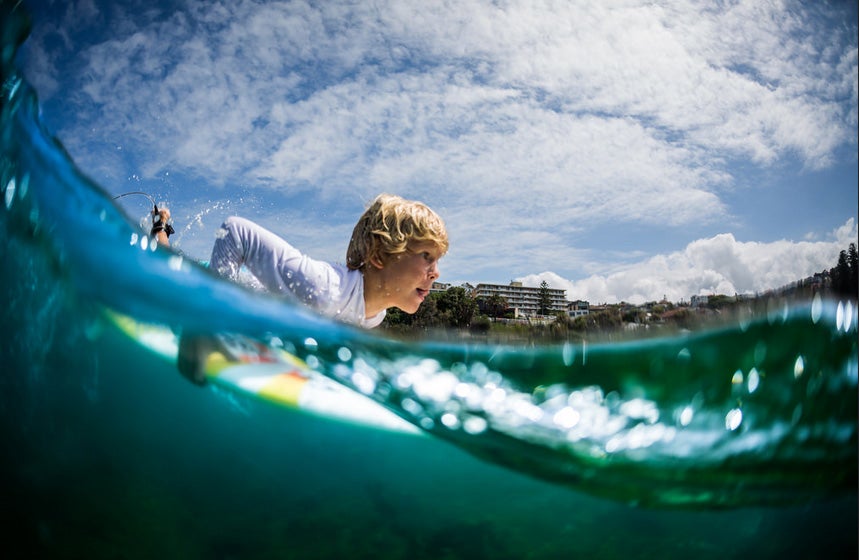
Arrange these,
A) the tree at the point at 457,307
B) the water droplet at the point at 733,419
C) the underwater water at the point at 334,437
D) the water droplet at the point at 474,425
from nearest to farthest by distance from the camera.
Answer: the underwater water at the point at 334,437 → the water droplet at the point at 474,425 → the water droplet at the point at 733,419 → the tree at the point at 457,307

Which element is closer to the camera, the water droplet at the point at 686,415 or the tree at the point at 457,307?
the water droplet at the point at 686,415

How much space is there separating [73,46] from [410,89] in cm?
65

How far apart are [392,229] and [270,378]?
0.52 metres

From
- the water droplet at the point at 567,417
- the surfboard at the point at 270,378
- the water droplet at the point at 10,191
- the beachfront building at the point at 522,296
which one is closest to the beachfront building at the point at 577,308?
the beachfront building at the point at 522,296

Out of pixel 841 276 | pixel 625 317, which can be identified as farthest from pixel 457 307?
pixel 841 276

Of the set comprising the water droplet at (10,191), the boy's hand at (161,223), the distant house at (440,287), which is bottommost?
the boy's hand at (161,223)

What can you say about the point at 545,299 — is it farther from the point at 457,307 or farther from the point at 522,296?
the point at 457,307

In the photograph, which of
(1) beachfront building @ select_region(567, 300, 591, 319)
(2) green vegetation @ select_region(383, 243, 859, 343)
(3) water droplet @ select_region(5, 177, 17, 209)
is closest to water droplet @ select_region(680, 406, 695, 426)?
(2) green vegetation @ select_region(383, 243, 859, 343)

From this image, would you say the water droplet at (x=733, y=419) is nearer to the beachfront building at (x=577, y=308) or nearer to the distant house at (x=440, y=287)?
the beachfront building at (x=577, y=308)

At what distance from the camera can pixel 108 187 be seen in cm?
95

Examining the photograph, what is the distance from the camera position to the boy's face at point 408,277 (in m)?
1.33

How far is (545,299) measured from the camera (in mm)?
1237

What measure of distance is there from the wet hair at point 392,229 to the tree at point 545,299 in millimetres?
252

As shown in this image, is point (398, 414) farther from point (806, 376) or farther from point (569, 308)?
point (806, 376)
